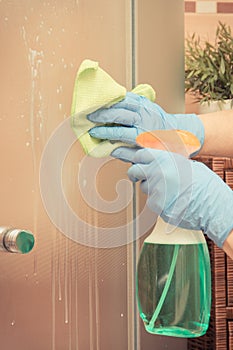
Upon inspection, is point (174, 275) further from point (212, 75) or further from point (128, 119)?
point (212, 75)

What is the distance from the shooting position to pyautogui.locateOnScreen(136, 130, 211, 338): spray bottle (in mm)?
1077

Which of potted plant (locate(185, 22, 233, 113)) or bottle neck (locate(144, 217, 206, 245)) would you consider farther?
potted plant (locate(185, 22, 233, 113))

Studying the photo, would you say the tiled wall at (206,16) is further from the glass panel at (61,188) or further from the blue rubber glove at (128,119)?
the blue rubber glove at (128,119)

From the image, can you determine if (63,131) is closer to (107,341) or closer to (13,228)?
(13,228)

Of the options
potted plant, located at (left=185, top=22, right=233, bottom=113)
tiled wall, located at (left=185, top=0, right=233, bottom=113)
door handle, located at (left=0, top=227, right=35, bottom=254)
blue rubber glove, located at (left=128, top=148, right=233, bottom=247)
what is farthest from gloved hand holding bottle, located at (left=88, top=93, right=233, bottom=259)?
tiled wall, located at (left=185, top=0, right=233, bottom=113)

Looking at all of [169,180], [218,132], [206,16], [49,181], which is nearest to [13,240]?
[49,181]

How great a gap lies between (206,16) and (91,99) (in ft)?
3.99

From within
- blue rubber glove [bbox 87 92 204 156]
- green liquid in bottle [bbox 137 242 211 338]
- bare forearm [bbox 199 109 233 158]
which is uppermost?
blue rubber glove [bbox 87 92 204 156]

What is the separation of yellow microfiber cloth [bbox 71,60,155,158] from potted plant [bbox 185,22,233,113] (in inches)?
30.2

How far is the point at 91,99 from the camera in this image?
105cm

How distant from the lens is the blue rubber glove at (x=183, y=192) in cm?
105

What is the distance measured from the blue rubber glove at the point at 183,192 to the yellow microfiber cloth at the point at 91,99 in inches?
2.4

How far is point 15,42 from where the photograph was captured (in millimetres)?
1011

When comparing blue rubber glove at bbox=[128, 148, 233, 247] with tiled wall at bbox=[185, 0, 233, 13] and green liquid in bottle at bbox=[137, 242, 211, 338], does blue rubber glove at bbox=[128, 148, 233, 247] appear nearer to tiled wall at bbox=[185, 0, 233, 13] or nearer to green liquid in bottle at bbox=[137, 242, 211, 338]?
green liquid in bottle at bbox=[137, 242, 211, 338]
